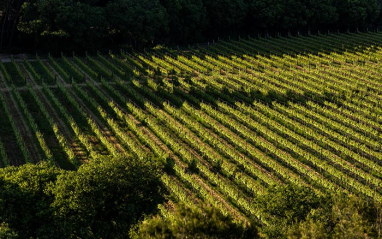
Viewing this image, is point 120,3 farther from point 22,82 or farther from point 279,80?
point 279,80

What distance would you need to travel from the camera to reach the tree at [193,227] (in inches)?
775

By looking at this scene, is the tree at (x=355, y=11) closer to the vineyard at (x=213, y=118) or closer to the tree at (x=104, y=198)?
the vineyard at (x=213, y=118)

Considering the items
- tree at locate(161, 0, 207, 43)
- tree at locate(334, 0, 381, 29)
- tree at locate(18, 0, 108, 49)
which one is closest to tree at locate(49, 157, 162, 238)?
tree at locate(18, 0, 108, 49)

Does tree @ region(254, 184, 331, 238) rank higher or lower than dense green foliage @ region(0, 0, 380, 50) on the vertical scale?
lower

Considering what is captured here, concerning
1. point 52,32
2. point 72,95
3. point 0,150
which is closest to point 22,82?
point 72,95

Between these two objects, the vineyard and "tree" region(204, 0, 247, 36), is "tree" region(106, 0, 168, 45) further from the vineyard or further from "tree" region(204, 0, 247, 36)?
"tree" region(204, 0, 247, 36)

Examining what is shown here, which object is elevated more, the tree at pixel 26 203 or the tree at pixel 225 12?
the tree at pixel 225 12

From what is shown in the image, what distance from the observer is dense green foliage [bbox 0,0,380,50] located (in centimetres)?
6550

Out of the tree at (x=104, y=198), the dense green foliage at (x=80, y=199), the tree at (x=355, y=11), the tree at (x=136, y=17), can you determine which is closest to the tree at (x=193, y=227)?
the tree at (x=104, y=198)

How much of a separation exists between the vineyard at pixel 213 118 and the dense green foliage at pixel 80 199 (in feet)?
19.2

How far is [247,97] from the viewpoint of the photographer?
48.8m

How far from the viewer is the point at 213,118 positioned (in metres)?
43.5

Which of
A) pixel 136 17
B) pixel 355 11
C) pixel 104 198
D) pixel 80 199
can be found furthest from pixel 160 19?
pixel 80 199

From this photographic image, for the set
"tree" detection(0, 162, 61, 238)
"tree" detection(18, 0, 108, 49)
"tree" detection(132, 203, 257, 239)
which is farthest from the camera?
"tree" detection(18, 0, 108, 49)
